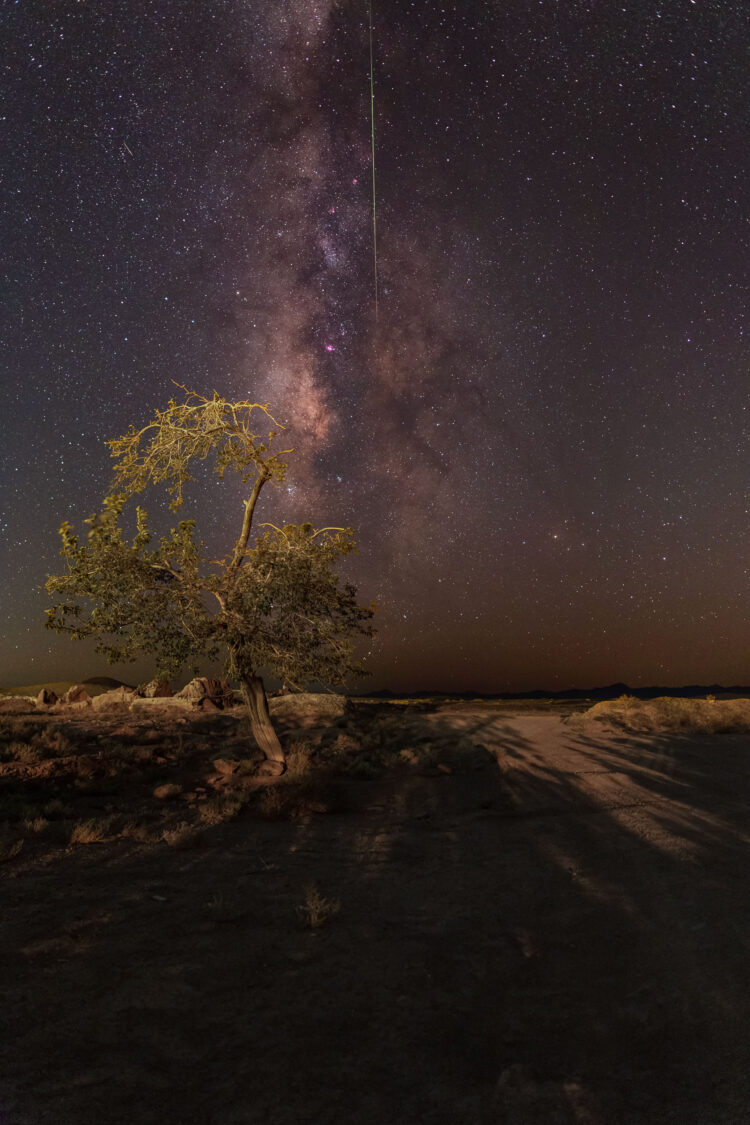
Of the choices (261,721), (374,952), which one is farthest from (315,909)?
Result: (261,721)

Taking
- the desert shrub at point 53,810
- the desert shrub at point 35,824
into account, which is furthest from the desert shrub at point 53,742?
the desert shrub at point 35,824

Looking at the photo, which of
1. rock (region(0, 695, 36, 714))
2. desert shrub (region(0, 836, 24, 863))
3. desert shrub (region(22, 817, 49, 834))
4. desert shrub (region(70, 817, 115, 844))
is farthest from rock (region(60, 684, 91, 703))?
desert shrub (region(0, 836, 24, 863))

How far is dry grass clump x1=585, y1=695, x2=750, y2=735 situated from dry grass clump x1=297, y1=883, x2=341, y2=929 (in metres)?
17.8

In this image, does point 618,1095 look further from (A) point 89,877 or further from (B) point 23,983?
(A) point 89,877

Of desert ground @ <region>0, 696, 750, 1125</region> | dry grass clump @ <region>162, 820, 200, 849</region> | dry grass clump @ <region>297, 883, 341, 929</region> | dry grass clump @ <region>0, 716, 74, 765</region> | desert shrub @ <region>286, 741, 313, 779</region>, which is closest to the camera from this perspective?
desert ground @ <region>0, 696, 750, 1125</region>

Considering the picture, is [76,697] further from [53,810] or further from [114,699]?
[53,810]

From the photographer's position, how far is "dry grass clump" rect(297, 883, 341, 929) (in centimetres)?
641

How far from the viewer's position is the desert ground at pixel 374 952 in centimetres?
386

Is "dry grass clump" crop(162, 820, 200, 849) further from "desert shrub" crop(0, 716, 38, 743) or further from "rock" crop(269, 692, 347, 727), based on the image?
"rock" crop(269, 692, 347, 727)

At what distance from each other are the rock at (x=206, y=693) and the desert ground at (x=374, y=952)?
1568cm

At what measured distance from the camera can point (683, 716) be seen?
75.5 feet

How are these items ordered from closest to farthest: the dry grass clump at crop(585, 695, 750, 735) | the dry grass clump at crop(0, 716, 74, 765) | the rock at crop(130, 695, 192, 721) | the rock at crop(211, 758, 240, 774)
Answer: the rock at crop(211, 758, 240, 774) < the dry grass clump at crop(0, 716, 74, 765) < the dry grass clump at crop(585, 695, 750, 735) < the rock at crop(130, 695, 192, 721)

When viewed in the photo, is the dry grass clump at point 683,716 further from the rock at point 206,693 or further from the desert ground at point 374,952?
the rock at point 206,693

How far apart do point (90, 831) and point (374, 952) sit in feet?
18.7
